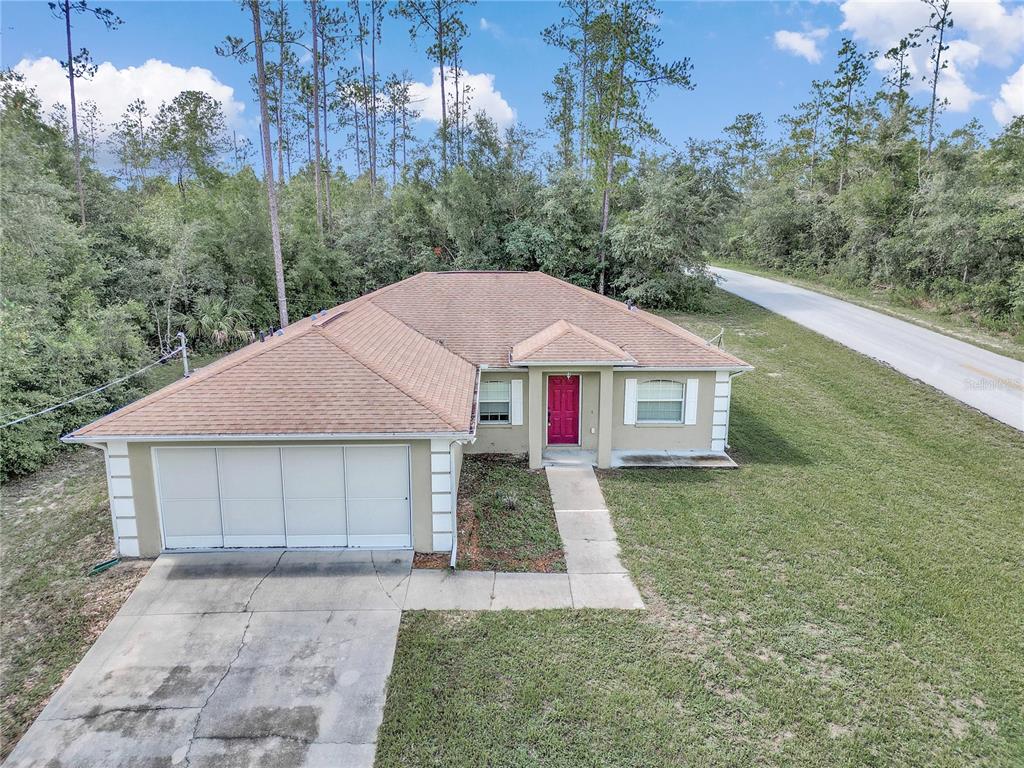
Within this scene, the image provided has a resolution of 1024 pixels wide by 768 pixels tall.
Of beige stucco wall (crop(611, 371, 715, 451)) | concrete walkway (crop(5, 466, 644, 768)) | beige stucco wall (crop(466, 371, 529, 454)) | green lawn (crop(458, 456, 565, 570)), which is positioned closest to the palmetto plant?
beige stucco wall (crop(466, 371, 529, 454))

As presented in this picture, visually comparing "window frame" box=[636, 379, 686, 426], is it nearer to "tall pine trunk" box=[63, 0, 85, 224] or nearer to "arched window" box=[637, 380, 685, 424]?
"arched window" box=[637, 380, 685, 424]

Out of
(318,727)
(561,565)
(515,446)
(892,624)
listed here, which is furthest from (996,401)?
(318,727)

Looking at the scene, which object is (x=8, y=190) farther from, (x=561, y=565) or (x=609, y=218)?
(x=609, y=218)

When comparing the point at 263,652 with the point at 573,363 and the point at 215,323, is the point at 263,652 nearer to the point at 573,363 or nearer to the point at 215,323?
the point at 573,363

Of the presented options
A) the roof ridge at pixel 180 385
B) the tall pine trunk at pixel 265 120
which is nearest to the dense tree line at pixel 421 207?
the tall pine trunk at pixel 265 120

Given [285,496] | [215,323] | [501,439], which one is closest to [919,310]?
[501,439]
